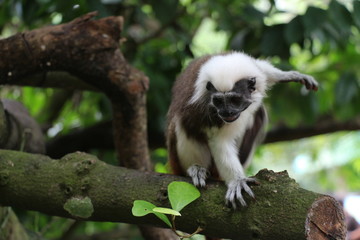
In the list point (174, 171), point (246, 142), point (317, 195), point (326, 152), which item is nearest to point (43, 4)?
point (174, 171)

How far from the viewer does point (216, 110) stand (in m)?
2.77

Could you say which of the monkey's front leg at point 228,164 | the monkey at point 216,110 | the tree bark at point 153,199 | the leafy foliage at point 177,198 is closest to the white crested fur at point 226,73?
the monkey at point 216,110

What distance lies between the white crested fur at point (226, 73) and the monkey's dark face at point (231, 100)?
3 centimetres

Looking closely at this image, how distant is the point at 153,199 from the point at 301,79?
4.08ft

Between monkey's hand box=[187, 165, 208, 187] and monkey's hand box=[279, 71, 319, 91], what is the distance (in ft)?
2.51

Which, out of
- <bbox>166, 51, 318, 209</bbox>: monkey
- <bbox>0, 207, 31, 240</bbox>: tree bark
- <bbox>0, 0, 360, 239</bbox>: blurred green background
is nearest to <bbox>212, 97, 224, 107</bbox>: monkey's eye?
<bbox>166, 51, 318, 209</bbox>: monkey

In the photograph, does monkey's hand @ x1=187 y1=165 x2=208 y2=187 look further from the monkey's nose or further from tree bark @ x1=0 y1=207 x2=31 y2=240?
tree bark @ x1=0 y1=207 x2=31 y2=240

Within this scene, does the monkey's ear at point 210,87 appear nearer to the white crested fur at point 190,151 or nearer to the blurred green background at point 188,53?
the white crested fur at point 190,151

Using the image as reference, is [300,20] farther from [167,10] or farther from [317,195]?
[317,195]

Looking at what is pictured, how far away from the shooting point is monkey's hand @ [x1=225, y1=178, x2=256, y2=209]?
7.20 ft

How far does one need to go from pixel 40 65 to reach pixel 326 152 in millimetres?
6374

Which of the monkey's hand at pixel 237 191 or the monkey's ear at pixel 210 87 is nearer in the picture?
the monkey's hand at pixel 237 191

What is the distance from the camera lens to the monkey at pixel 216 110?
2.76 m

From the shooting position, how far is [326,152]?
8359mm
